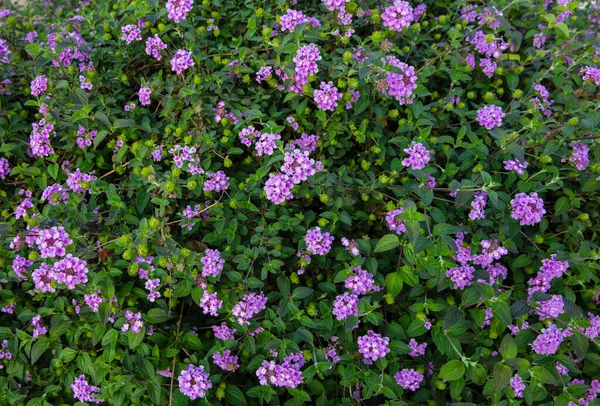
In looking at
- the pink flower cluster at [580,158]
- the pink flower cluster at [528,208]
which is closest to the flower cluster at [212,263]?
the pink flower cluster at [528,208]

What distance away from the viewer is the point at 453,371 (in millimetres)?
1559

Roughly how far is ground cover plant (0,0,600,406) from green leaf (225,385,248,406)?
0.01m

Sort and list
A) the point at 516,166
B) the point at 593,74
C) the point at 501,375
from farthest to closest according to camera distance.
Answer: the point at 593,74, the point at 516,166, the point at 501,375

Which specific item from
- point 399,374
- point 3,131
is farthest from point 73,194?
point 399,374

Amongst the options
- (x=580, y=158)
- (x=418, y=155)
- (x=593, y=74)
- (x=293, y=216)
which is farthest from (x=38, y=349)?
(x=593, y=74)

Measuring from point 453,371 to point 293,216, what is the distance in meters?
0.78

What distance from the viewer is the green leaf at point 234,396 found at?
5.34 feet

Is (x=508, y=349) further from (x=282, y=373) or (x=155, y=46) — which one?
(x=155, y=46)

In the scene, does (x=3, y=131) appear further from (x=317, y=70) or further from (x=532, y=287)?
(x=532, y=287)

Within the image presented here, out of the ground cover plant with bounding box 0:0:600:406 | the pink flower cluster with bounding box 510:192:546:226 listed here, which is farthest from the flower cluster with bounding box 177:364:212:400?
the pink flower cluster with bounding box 510:192:546:226

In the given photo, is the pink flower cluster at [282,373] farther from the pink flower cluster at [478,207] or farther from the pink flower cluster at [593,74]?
the pink flower cluster at [593,74]

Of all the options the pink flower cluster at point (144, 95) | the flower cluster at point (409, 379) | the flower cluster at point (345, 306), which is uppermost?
the pink flower cluster at point (144, 95)

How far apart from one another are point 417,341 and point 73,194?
1.40 m

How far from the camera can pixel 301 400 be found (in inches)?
62.5
